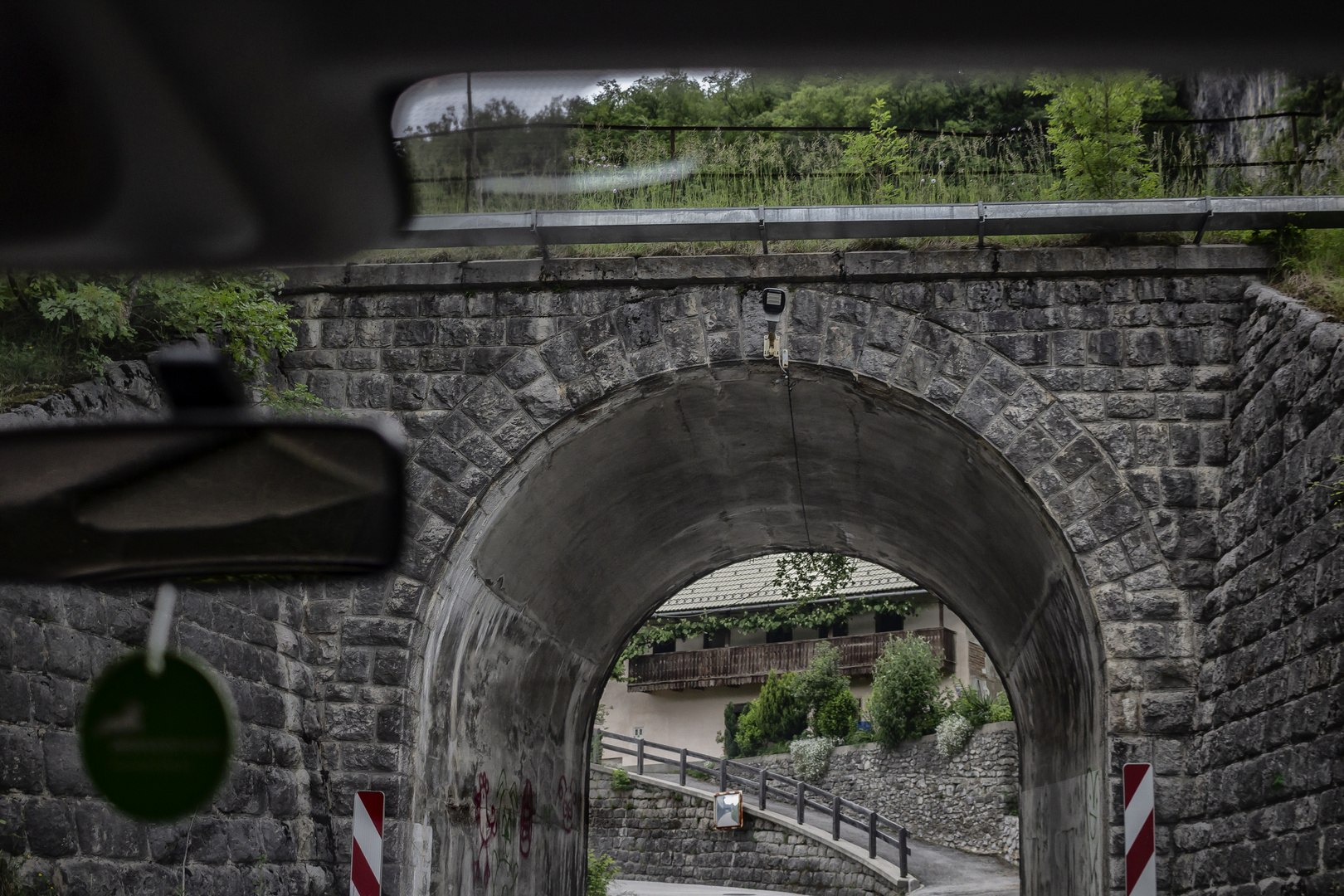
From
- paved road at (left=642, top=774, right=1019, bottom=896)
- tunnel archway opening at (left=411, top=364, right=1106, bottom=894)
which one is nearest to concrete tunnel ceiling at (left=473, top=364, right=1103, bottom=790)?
tunnel archway opening at (left=411, top=364, right=1106, bottom=894)

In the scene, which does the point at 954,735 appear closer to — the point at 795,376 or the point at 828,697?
the point at 828,697

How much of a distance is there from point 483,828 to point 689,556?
417 cm

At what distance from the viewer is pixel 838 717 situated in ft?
107

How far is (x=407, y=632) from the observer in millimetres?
7328

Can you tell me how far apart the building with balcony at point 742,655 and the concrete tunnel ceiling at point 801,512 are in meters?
24.1

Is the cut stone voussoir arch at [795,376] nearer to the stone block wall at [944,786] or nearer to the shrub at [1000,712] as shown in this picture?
the stone block wall at [944,786]

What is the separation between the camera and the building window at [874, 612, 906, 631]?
36969mm

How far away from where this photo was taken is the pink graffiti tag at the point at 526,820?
9.66 m

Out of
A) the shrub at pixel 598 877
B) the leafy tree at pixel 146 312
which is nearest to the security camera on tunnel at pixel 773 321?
the leafy tree at pixel 146 312

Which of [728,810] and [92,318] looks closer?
[92,318]

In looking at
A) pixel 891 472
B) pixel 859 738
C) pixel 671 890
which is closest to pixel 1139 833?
pixel 891 472

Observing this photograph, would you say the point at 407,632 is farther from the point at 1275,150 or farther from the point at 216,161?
the point at 1275,150

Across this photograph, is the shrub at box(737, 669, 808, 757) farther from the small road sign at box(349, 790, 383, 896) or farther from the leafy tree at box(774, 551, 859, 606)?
the small road sign at box(349, 790, 383, 896)

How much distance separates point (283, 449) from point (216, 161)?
33.0 inches
